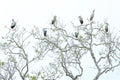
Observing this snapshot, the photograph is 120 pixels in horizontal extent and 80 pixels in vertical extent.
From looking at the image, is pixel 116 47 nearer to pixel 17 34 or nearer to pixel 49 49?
pixel 49 49

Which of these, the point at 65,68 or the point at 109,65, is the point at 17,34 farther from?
the point at 109,65

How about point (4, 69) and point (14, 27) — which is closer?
point (14, 27)

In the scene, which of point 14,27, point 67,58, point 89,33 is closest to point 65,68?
point 67,58

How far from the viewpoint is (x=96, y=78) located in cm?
1838

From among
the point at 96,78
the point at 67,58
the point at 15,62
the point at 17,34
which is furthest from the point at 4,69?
the point at 96,78

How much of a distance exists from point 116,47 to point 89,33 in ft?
4.61

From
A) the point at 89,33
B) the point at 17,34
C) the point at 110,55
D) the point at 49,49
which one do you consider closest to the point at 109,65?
the point at 110,55

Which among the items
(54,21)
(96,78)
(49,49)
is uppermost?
(54,21)

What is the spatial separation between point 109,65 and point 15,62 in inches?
200

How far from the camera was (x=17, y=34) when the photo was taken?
790 inches

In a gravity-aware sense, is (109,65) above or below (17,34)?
below

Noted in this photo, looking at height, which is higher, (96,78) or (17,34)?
(17,34)

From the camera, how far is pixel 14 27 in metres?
19.5

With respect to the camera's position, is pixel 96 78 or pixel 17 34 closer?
pixel 96 78
